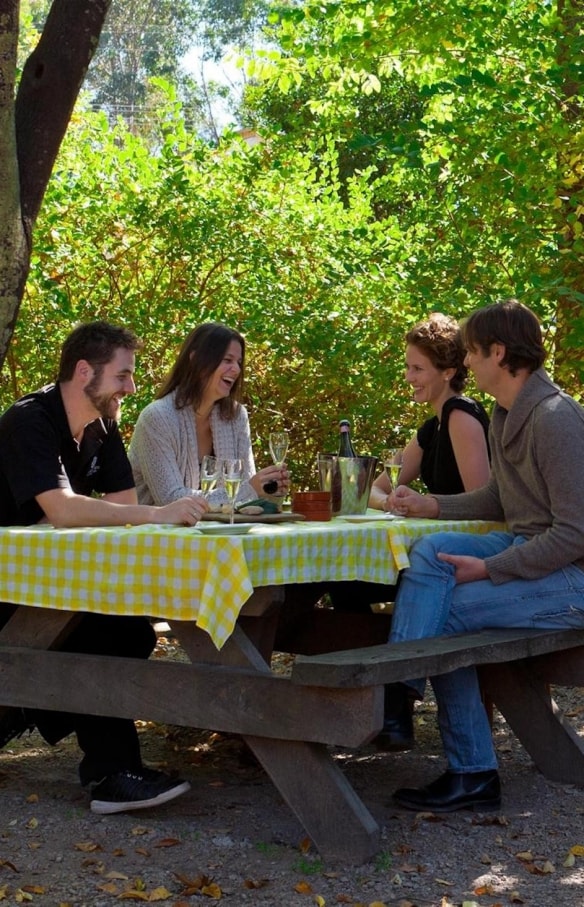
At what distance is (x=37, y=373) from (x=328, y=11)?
3.05m

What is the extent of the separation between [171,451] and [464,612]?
1505 millimetres

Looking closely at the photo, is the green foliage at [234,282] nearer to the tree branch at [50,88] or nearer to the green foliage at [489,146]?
the green foliage at [489,146]

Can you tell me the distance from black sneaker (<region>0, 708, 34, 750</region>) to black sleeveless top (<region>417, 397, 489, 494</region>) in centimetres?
189

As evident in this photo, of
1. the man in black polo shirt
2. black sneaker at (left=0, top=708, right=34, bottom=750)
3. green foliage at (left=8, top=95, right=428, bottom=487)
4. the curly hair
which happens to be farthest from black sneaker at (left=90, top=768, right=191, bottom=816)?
green foliage at (left=8, top=95, right=428, bottom=487)

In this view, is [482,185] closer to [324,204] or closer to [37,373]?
[324,204]

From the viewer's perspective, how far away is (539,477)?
4293 mm

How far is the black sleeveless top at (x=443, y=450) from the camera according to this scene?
513 centimetres

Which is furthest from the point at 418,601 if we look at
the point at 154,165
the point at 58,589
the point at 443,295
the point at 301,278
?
the point at 154,165

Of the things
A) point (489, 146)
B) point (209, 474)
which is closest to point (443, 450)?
point (209, 474)

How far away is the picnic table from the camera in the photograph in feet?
12.0

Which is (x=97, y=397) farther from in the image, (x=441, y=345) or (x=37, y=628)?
(x=441, y=345)

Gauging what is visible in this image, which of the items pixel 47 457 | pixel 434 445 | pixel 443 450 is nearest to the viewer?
pixel 47 457

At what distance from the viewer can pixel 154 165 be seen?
8867 millimetres

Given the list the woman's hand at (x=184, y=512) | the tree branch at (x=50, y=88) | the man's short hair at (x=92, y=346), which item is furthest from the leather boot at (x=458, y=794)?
the tree branch at (x=50, y=88)
